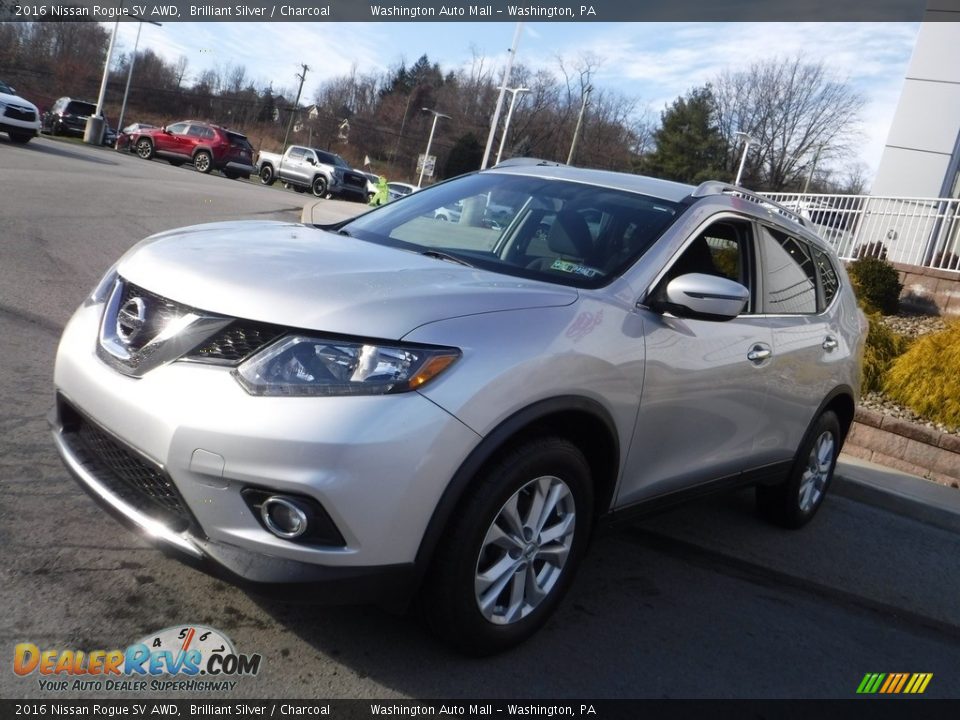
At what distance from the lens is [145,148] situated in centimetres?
3591

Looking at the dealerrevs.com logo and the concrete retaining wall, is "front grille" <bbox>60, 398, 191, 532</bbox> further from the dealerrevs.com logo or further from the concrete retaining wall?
the concrete retaining wall

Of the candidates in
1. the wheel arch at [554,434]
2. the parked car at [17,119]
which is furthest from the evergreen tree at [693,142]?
the wheel arch at [554,434]

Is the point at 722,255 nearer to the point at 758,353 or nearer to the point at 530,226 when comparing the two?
the point at 758,353

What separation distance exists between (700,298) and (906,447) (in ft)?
17.7

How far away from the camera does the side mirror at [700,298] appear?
11.0 ft

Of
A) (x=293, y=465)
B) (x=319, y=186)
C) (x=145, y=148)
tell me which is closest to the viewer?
(x=293, y=465)

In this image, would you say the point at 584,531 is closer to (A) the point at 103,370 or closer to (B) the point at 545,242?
(B) the point at 545,242

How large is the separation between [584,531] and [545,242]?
1279mm

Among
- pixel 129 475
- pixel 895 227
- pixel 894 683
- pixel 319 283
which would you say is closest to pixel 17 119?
pixel 895 227

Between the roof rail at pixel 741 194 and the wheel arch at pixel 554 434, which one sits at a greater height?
the roof rail at pixel 741 194

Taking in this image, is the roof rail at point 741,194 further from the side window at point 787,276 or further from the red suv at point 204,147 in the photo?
the red suv at point 204,147

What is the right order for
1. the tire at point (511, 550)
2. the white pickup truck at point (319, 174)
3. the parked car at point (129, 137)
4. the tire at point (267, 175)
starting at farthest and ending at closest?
the tire at point (267, 175) < the parked car at point (129, 137) < the white pickup truck at point (319, 174) < the tire at point (511, 550)

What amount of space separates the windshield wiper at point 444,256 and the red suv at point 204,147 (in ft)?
106

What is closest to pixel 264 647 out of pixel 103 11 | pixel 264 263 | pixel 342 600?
pixel 342 600
